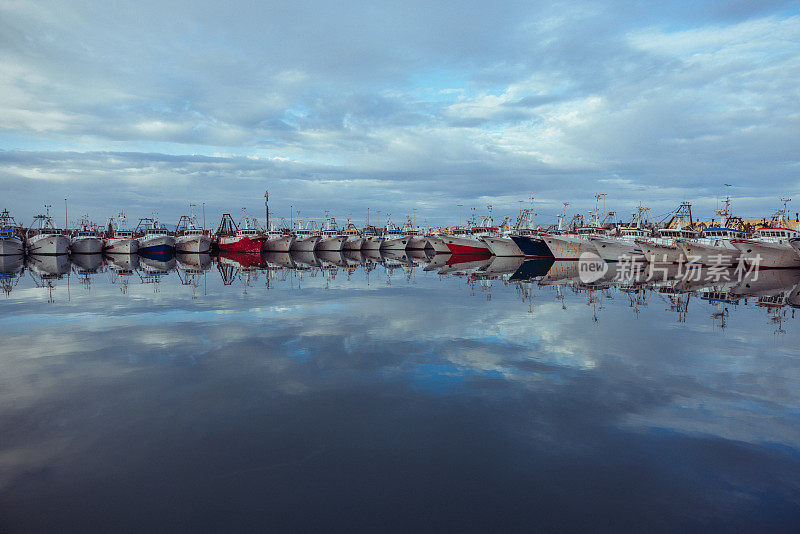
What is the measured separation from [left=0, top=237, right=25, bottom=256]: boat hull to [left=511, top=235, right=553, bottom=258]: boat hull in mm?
55869

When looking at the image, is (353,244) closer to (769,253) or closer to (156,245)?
(156,245)

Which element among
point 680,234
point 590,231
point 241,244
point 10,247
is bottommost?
point 10,247

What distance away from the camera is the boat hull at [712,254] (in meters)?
36.3

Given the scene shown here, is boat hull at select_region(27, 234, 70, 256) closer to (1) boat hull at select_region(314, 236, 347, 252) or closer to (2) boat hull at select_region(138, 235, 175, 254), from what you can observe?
(2) boat hull at select_region(138, 235, 175, 254)

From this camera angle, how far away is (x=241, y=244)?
60562 millimetres

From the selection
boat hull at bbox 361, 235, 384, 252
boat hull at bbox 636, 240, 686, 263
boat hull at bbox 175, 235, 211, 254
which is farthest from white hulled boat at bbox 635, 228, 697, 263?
boat hull at bbox 175, 235, 211, 254

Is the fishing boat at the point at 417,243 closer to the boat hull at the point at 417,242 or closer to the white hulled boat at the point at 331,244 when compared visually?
the boat hull at the point at 417,242

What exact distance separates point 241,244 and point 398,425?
2307 inches

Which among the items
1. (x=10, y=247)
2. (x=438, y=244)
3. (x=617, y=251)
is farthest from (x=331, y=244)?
(x=617, y=251)

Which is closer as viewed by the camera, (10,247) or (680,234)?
(680,234)

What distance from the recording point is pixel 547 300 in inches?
708

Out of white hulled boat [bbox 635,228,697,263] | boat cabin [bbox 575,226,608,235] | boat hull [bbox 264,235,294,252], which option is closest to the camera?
white hulled boat [bbox 635,228,697,263]

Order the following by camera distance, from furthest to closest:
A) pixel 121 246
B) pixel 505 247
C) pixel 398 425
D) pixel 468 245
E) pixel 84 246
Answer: pixel 468 245, pixel 84 246, pixel 121 246, pixel 505 247, pixel 398 425

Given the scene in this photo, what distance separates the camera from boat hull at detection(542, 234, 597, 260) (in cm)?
4631
